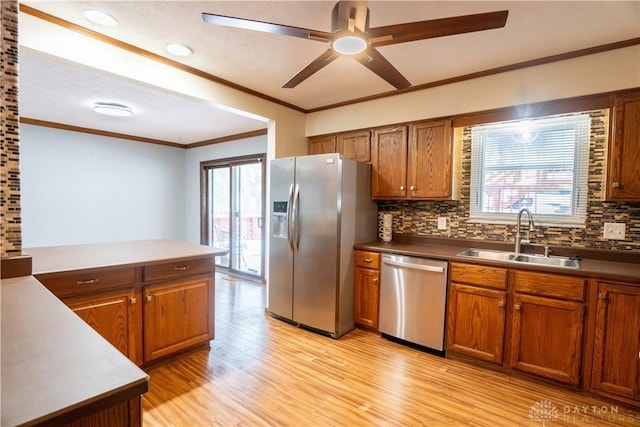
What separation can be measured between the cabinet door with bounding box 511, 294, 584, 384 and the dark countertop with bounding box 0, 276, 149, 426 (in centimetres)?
245

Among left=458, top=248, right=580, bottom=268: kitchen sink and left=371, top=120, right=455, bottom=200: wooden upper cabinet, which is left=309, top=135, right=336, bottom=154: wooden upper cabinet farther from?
left=458, top=248, right=580, bottom=268: kitchen sink

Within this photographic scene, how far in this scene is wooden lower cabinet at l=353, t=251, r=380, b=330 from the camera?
119 inches

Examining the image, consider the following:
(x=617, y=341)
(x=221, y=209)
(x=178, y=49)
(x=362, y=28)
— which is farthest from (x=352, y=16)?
(x=221, y=209)

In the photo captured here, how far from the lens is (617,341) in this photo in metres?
1.97

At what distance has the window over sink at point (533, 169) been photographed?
2512 mm

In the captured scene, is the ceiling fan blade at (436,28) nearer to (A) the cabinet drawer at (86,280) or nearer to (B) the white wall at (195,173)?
(A) the cabinet drawer at (86,280)

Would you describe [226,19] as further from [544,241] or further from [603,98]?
[544,241]

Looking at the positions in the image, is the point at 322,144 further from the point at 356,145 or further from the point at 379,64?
the point at 379,64

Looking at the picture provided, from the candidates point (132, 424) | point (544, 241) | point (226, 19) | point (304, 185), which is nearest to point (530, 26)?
point (544, 241)

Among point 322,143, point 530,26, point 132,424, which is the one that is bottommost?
point 132,424

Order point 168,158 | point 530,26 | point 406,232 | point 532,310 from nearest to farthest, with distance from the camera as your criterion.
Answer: point 530,26 < point 532,310 < point 406,232 < point 168,158

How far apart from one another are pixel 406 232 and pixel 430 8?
2.12 metres

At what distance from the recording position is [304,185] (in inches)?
122

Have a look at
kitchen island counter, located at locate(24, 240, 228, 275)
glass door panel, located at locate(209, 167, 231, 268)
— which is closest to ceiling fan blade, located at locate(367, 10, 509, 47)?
kitchen island counter, located at locate(24, 240, 228, 275)
